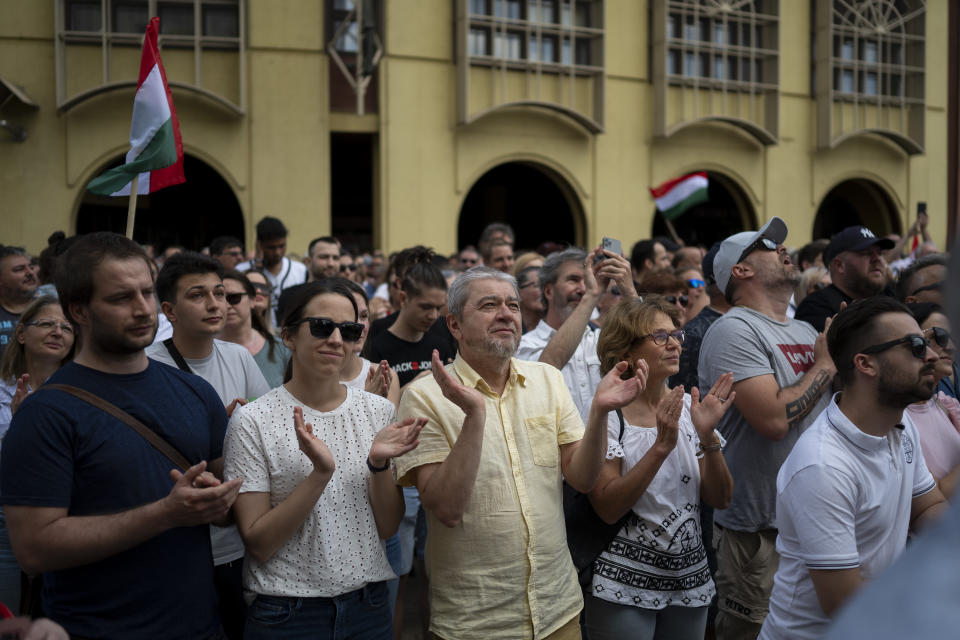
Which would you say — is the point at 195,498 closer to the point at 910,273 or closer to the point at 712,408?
the point at 712,408

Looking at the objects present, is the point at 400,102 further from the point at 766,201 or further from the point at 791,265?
the point at 791,265

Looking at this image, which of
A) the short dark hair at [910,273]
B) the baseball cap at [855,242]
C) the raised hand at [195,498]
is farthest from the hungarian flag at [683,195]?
the raised hand at [195,498]

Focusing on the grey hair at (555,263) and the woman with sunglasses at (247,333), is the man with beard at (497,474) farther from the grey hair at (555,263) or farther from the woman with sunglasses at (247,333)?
the woman with sunglasses at (247,333)

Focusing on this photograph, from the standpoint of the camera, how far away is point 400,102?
15828 millimetres

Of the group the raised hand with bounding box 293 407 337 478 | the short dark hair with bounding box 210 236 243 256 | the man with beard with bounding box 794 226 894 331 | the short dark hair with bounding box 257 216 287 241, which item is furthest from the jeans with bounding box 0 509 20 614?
the short dark hair with bounding box 210 236 243 256

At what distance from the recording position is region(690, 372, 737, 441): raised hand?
3.47 metres

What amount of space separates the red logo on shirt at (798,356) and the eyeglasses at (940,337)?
21.6 inches

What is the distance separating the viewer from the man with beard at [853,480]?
8.91 ft

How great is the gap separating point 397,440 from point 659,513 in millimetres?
1222

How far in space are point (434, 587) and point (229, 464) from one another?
882 millimetres

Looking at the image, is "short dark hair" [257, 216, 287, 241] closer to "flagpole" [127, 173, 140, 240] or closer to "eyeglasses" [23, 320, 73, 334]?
"flagpole" [127, 173, 140, 240]

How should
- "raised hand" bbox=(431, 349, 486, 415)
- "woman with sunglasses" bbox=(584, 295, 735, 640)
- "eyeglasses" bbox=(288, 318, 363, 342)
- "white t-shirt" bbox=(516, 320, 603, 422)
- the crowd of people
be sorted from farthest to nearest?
"white t-shirt" bbox=(516, 320, 603, 422)
"woman with sunglasses" bbox=(584, 295, 735, 640)
"eyeglasses" bbox=(288, 318, 363, 342)
"raised hand" bbox=(431, 349, 486, 415)
the crowd of people

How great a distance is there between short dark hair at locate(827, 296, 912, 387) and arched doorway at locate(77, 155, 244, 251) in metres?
16.7

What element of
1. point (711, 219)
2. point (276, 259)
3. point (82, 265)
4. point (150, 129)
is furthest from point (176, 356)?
point (711, 219)
